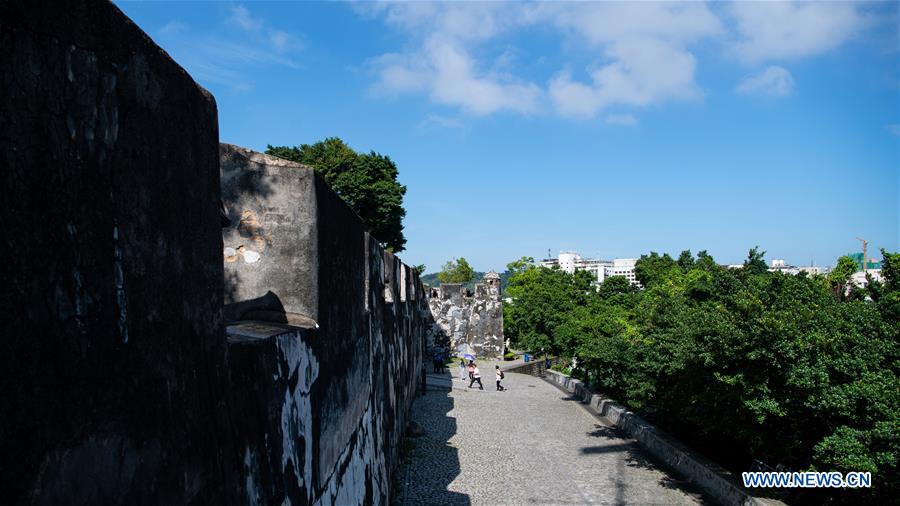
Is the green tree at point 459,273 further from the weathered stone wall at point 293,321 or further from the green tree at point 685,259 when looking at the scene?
the weathered stone wall at point 293,321

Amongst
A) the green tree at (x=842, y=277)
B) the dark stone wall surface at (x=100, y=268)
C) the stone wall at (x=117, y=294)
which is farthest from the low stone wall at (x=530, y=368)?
the dark stone wall surface at (x=100, y=268)

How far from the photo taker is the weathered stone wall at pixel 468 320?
2927cm

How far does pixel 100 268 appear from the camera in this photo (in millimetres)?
1524

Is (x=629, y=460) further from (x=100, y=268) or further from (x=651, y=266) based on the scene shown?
(x=651, y=266)

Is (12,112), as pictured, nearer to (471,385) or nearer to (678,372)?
(678,372)

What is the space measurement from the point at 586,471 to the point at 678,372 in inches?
87.1

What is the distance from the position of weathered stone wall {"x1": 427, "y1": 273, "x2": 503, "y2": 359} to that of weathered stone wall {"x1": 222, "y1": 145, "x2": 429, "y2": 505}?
78.2ft

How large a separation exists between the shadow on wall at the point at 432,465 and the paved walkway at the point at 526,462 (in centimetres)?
1

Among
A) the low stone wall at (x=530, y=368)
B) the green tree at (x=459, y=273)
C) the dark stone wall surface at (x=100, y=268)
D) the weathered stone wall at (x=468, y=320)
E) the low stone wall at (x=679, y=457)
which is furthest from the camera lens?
the green tree at (x=459, y=273)

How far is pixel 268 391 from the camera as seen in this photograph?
2891mm

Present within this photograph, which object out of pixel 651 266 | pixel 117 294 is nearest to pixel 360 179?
pixel 651 266

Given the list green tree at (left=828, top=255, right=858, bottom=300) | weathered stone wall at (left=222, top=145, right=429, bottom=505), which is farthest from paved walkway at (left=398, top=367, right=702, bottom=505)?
green tree at (left=828, top=255, right=858, bottom=300)

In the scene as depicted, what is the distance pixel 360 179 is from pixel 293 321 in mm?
30199

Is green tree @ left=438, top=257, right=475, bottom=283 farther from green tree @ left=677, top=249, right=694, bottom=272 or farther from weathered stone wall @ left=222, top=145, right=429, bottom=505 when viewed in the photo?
weathered stone wall @ left=222, top=145, right=429, bottom=505
